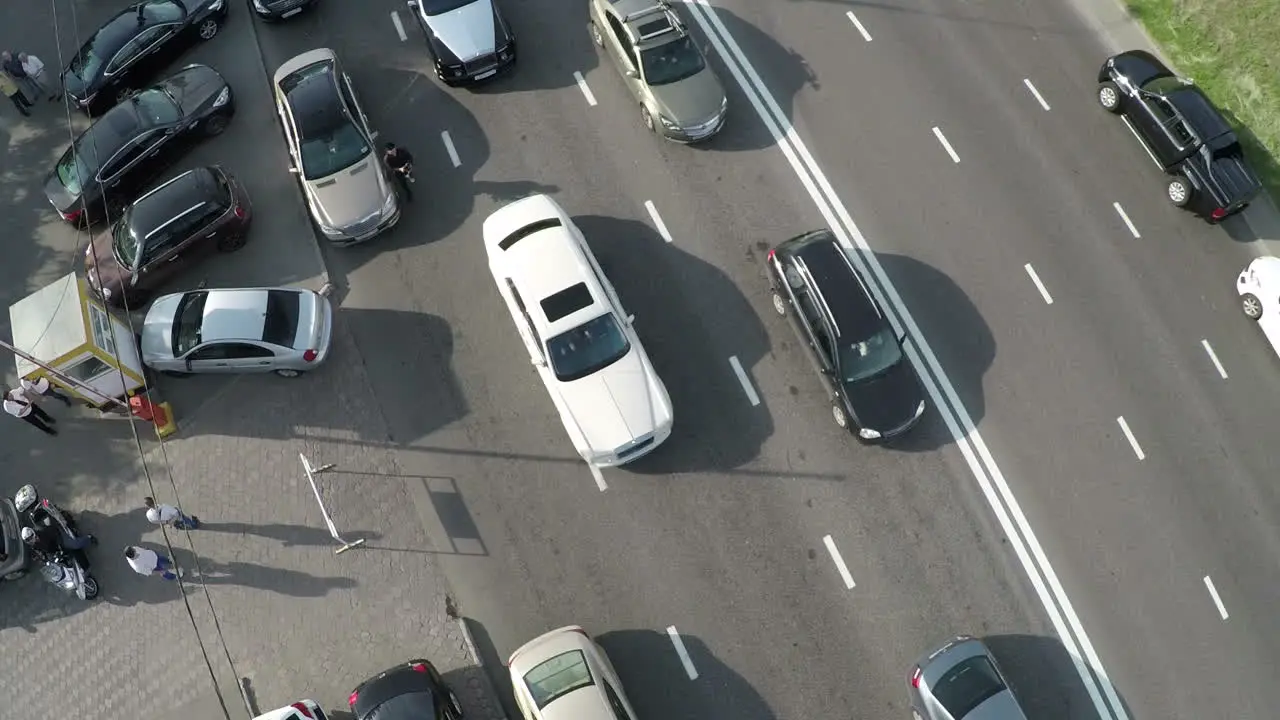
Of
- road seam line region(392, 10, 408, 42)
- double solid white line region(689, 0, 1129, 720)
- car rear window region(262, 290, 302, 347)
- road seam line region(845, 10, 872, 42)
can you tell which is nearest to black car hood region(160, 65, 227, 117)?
road seam line region(392, 10, 408, 42)

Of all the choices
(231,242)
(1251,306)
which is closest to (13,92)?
(231,242)

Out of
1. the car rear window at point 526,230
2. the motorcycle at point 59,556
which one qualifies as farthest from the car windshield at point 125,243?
the car rear window at point 526,230

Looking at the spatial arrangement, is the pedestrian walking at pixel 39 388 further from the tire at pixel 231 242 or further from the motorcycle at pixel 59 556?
the tire at pixel 231 242

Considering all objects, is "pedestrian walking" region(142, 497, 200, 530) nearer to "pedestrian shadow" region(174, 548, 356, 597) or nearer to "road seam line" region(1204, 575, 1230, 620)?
"pedestrian shadow" region(174, 548, 356, 597)

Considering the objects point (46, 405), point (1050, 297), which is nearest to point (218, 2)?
point (46, 405)

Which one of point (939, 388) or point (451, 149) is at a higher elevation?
point (451, 149)

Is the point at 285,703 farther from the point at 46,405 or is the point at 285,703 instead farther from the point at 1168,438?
the point at 1168,438

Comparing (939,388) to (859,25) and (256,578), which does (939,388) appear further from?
(256,578)
